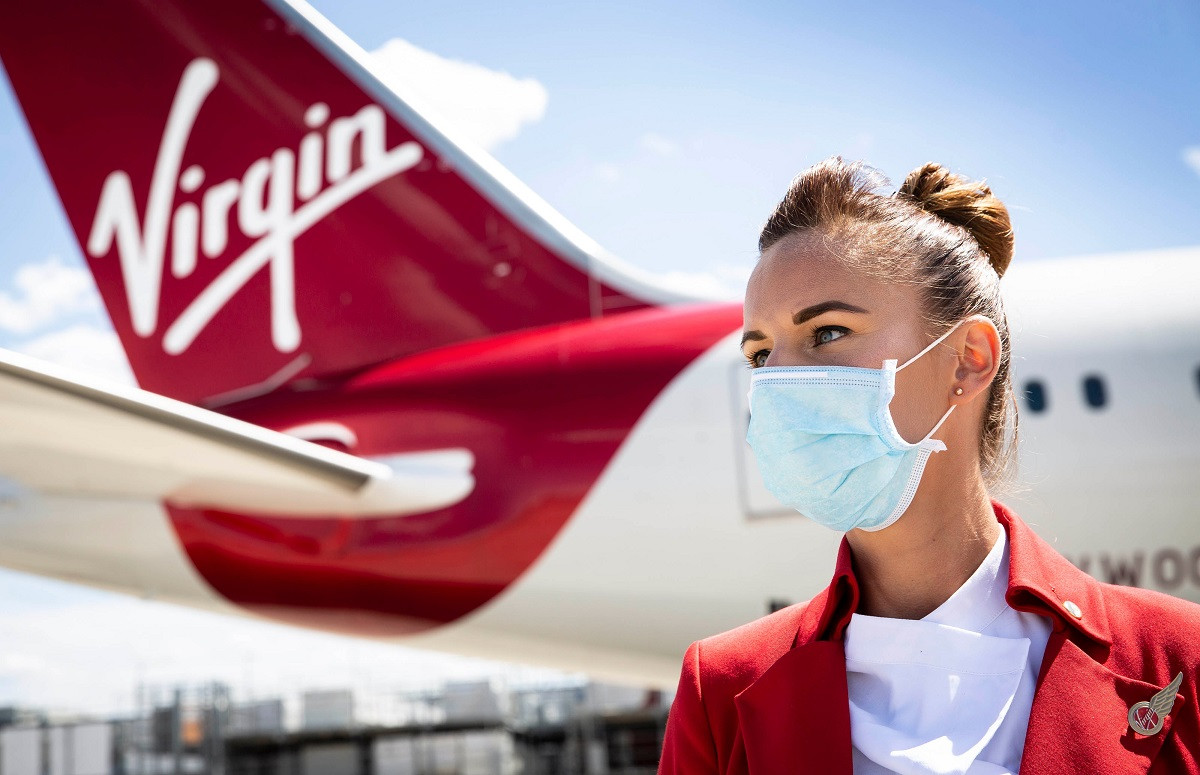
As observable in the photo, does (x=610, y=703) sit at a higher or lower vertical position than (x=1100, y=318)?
lower

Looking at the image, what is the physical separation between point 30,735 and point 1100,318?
18850mm

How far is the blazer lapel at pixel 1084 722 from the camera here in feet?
4.26

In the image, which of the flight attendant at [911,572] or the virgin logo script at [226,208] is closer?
the flight attendant at [911,572]

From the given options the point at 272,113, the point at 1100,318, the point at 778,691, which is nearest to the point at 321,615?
the point at 272,113

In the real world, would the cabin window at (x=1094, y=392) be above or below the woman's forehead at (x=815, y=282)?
above

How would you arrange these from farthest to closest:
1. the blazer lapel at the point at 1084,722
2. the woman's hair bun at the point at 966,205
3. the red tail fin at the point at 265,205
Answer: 1. the red tail fin at the point at 265,205
2. the woman's hair bun at the point at 966,205
3. the blazer lapel at the point at 1084,722

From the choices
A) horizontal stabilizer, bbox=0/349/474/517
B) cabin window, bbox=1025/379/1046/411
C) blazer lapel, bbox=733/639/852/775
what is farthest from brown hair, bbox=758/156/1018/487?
cabin window, bbox=1025/379/1046/411

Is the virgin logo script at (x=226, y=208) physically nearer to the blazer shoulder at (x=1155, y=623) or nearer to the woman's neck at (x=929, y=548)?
the woman's neck at (x=929, y=548)

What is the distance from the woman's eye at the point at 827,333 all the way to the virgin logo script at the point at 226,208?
5694 mm

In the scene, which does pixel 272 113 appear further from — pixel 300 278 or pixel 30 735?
pixel 30 735

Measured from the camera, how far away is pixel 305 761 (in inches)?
948

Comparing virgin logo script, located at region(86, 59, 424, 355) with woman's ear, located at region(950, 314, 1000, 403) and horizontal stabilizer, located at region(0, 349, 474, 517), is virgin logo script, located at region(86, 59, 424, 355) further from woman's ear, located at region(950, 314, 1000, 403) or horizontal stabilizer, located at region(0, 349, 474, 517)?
woman's ear, located at region(950, 314, 1000, 403)

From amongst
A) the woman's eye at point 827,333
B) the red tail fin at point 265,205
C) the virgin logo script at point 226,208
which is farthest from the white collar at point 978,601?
the virgin logo script at point 226,208

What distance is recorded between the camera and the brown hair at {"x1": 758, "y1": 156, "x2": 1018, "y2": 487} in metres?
1.55
